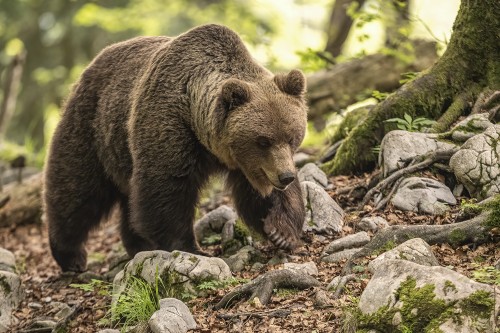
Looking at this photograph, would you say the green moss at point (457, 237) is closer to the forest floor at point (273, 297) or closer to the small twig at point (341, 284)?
the forest floor at point (273, 297)

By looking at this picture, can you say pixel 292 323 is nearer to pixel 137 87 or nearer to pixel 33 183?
pixel 137 87

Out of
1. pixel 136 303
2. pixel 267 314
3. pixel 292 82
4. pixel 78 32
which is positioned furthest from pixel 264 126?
pixel 78 32

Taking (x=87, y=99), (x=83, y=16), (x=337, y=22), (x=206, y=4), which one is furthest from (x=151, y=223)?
(x=206, y=4)

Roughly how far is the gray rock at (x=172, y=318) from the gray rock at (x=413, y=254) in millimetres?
1524

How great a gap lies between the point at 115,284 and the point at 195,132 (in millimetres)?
1715

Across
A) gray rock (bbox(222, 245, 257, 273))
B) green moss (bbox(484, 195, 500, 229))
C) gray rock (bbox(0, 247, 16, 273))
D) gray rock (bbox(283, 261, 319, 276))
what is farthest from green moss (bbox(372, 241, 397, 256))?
gray rock (bbox(0, 247, 16, 273))

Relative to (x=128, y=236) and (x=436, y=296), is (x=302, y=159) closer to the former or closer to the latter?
(x=128, y=236)

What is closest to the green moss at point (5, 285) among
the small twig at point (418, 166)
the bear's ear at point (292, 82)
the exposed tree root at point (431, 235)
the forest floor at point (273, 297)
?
the forest floor at point (273, 297)

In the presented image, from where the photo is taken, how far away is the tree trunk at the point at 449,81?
7309 mm

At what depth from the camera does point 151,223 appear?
6770 millimetres

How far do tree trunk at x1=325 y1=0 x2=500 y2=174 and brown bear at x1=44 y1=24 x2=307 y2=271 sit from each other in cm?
135

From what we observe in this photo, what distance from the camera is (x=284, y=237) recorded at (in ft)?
21.7

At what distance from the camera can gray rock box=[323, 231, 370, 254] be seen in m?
6.11

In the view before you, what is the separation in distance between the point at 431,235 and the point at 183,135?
8.73ft
